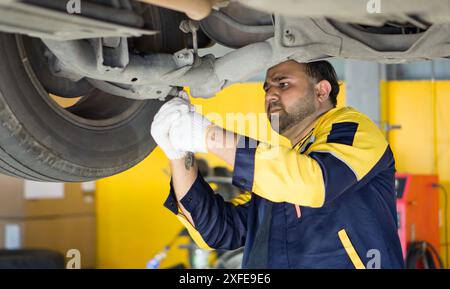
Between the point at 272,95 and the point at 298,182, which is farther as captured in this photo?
the point at 272,95

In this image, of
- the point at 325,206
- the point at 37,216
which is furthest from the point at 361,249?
the point at 37,216

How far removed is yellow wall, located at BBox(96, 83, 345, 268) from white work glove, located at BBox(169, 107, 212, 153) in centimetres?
431

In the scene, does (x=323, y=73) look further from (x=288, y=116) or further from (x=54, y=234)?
(x=54, y=234)

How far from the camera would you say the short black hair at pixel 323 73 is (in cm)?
177

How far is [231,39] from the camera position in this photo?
1818mm

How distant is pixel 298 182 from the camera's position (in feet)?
4.54

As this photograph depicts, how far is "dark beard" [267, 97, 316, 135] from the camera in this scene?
171 cm

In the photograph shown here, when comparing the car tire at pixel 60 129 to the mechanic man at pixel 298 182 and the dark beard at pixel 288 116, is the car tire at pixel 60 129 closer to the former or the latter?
the mechanic man at pixel 298 182

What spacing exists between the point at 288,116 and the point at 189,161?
256 millimetres
